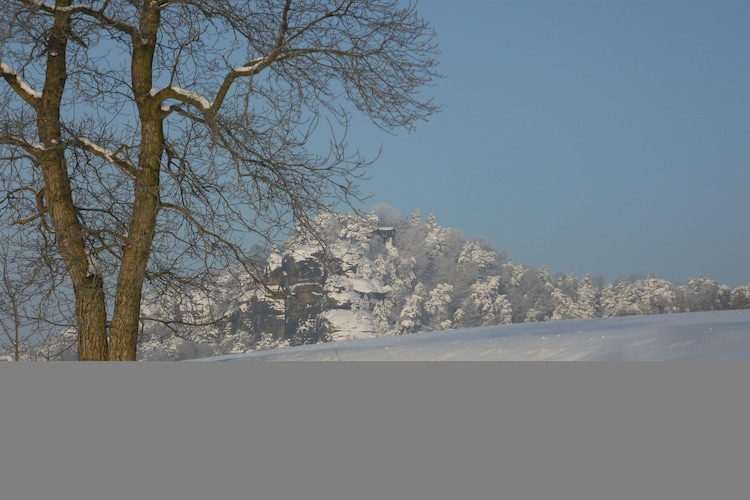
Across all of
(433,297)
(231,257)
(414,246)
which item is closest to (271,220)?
(231,257)

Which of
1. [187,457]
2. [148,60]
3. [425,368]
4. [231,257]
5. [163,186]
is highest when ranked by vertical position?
[148,60]

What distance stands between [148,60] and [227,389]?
469cm

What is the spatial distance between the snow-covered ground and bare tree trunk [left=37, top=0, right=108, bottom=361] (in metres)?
1.95

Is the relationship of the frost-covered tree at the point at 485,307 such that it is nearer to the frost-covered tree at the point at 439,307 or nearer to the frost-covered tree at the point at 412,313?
the frost-covered tree at the point at 439,307

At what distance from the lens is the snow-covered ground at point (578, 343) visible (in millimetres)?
3072

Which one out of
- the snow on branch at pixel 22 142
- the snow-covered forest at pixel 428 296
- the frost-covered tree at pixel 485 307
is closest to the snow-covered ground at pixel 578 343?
the snow on branch at pixel 22 142

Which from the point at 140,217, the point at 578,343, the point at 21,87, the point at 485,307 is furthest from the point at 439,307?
the point at 578,343

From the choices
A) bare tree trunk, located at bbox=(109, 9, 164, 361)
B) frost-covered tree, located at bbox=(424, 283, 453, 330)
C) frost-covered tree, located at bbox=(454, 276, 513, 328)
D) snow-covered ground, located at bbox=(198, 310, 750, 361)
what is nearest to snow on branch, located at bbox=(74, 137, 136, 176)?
bare tree trunk, located at bbox=(109, 9, 164, 361)

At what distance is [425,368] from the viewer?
230 cm

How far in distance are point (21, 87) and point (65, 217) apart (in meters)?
1.25

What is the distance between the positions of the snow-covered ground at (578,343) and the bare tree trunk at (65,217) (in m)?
1.95

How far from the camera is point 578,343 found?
12.1ft

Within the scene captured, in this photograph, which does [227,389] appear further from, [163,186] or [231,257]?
[231,257]

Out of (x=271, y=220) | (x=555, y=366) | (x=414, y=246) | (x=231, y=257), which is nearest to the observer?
(x=555, y=366)
